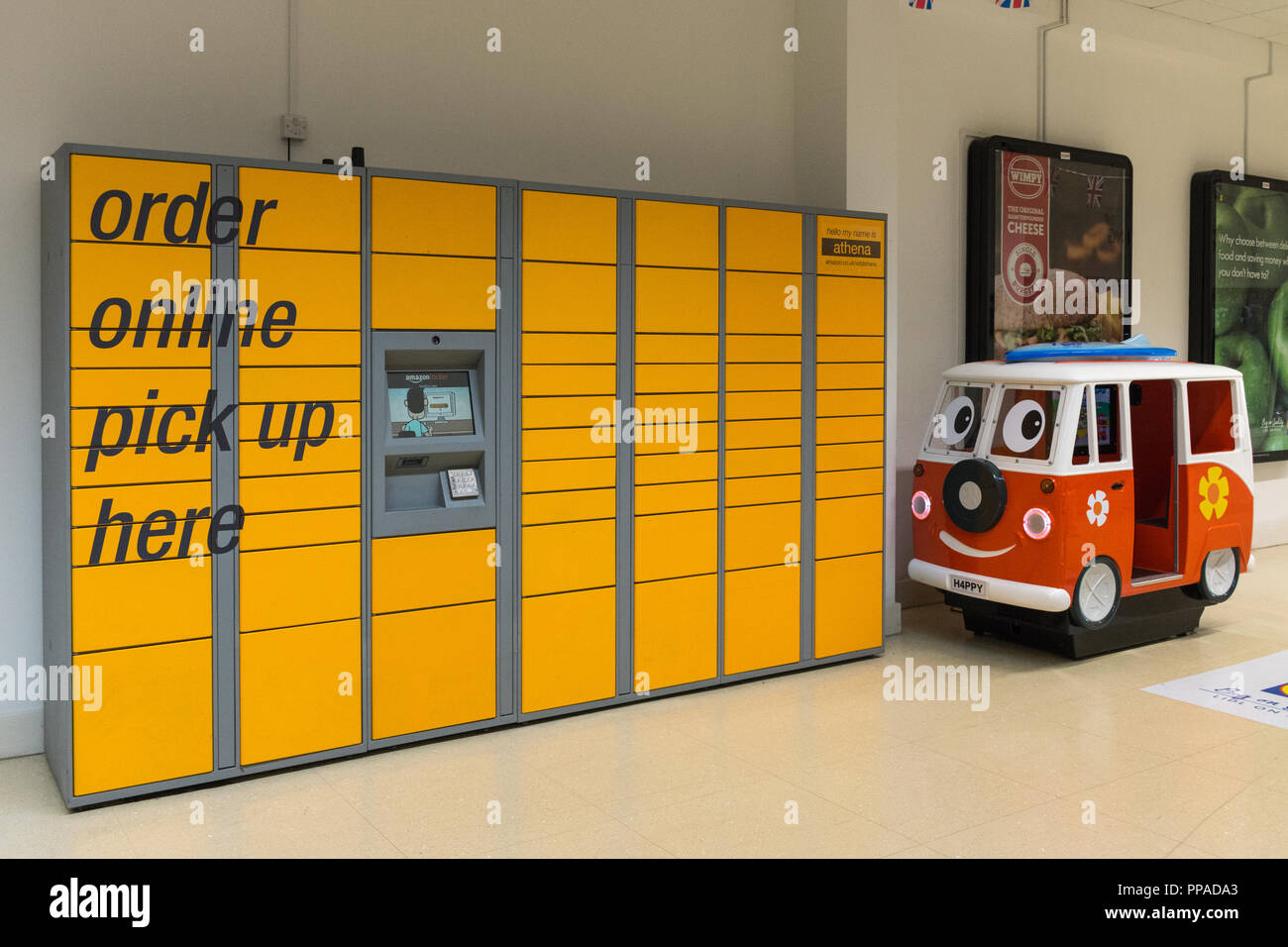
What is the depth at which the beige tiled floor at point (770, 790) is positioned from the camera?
11.6 ft

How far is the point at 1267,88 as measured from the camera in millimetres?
8938

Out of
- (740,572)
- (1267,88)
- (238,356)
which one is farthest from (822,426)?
(1267,88)

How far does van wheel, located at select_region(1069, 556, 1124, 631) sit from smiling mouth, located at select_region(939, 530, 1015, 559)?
39cm

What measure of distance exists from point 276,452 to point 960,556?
3429 mm

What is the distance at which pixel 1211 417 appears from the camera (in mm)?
6211

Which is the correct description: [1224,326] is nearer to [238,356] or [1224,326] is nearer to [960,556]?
[960,556]

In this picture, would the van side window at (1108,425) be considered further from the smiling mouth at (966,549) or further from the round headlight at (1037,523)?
the smiling mouth at (966,549)

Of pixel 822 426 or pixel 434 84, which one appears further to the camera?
pixel 822 426

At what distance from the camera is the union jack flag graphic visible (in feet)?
24.7

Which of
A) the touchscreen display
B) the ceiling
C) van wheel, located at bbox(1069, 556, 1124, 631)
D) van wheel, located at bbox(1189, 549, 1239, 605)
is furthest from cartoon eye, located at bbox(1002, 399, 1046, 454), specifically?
the ceiling

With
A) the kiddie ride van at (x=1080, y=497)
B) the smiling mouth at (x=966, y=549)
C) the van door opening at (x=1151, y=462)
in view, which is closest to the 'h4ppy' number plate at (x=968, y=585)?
the kiddie ride van at (x=1080, y=497)

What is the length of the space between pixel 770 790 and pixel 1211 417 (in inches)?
148

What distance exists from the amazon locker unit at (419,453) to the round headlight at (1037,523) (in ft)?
2.47

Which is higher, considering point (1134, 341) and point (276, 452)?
point (1134, 341)
